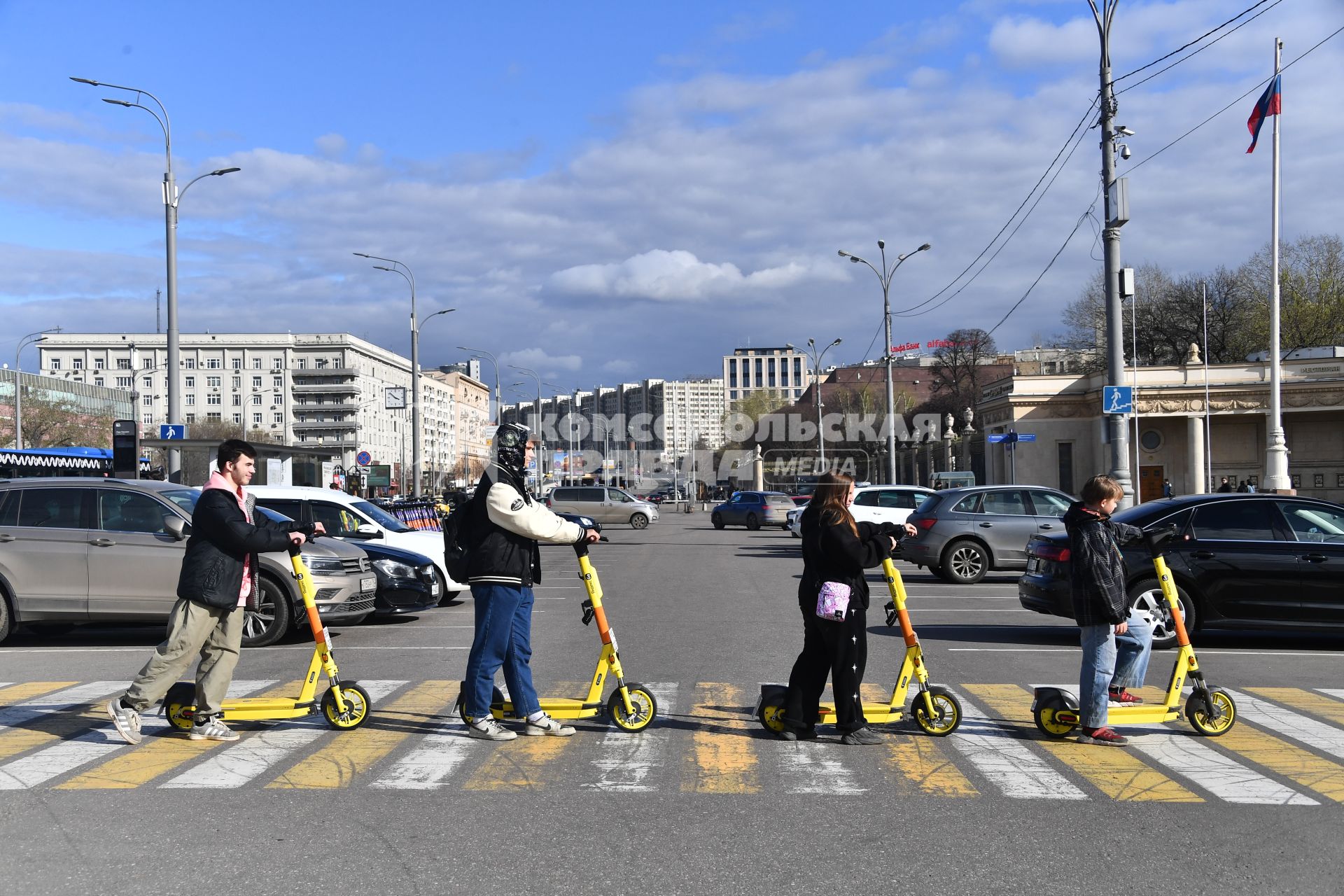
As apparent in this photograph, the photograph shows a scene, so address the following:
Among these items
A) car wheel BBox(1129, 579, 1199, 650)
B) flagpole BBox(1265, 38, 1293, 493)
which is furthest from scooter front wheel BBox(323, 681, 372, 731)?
flagpole BBox(1265, 38, 1293, 493)

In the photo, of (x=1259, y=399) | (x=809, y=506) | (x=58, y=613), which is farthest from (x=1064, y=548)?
(x=1259, y=399)

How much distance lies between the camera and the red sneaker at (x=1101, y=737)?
7.14 meters

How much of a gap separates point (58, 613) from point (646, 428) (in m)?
173

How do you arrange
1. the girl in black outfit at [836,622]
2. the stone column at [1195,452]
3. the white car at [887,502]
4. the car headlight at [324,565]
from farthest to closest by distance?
the stone column at [1195,452], the white car at [887,502], the car headlight at [324,565], the girl in black outfit at [836,622]

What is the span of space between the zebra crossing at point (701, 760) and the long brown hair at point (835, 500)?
4.63ft

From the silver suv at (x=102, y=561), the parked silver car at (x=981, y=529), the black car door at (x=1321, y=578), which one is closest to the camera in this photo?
the black car door at (x=1321, y=578)

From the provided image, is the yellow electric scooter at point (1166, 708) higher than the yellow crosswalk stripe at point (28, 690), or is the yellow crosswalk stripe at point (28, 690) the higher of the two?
the yellow electric scooter at point (1166, 708)

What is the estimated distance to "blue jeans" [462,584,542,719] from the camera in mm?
6918

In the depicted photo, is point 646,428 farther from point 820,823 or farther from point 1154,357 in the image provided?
point 820,823

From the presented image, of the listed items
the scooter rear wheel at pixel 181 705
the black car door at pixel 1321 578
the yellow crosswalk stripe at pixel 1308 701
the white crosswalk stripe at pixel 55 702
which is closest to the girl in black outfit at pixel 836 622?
the yellow crosswalk stripe at pixel 1308 701

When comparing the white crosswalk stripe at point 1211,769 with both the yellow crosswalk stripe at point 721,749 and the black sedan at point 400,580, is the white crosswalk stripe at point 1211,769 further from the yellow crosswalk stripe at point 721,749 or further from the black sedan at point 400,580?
the black sedan at point 400,580

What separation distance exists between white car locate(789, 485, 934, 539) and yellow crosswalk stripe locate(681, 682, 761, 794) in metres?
16.9

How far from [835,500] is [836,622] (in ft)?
2.38

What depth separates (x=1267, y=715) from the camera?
314 inches
